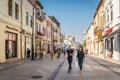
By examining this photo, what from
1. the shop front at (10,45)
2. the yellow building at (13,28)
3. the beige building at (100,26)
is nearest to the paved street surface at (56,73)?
the yellow building at (13,28)

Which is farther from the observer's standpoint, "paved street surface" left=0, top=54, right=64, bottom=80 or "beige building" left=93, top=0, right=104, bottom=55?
"beige building" left=93, top=0, right=104, bottom=55

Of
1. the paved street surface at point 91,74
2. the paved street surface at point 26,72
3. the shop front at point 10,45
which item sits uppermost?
the shop front at point 10,45

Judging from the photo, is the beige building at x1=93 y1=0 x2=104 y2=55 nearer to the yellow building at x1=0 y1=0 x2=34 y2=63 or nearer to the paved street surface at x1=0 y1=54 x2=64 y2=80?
the yellow building at x1=0 y1=0 x2=34 y2=63

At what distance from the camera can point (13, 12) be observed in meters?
28.9

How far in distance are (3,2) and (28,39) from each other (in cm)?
1350

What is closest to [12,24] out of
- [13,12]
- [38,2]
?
[13,12]

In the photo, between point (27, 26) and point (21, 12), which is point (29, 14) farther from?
point (21, 12)

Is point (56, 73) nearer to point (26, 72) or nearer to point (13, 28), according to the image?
point (26, 72)

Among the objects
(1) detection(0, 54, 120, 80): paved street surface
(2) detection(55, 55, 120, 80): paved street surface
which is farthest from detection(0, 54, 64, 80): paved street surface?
(2) detection(55, 55, 120, 80): paved street surface

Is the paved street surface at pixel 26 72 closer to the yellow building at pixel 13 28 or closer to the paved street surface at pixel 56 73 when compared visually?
the paved street surface at pixel 56 73

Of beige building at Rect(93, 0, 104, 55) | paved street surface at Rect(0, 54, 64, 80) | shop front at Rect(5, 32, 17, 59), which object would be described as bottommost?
paved street surface at Rect(0, 54, 64, 80)

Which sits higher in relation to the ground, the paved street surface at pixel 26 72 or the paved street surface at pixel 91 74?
the paved street surface at pixel 26 72

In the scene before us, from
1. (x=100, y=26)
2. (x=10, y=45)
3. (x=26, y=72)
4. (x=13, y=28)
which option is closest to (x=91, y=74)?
(x=26, y=72)

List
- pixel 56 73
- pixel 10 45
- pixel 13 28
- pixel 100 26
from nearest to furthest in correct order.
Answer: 1. pixel 56 73
2. pixel 10 45
3. pixel 13 28
4. pixel 100 26
